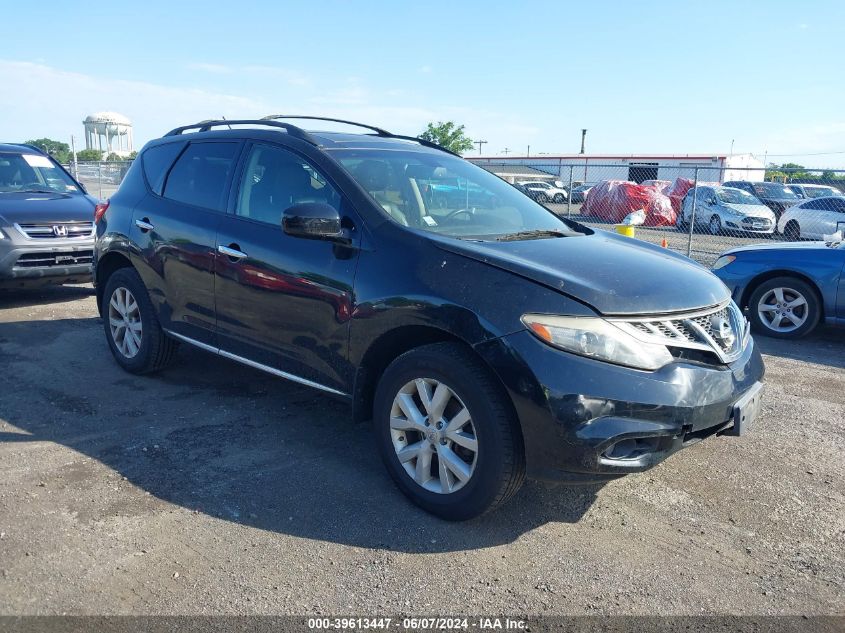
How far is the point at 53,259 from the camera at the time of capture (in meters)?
8.09

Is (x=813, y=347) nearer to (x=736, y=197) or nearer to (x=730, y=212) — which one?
(x=730, y=212)

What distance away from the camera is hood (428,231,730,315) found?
Result: 3219mm

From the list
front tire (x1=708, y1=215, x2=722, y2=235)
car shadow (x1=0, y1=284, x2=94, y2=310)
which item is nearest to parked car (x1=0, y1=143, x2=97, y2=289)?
car shadow (x1=0, y1=284, x2=94, y2=310)

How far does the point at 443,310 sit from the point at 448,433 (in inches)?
22.4

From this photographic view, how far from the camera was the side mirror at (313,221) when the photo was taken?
12.2 feet

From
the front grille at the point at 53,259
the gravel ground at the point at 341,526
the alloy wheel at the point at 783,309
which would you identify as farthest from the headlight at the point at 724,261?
the front grille at the point at 53,259

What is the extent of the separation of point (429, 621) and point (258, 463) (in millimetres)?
1654

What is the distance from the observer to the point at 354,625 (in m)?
2.69

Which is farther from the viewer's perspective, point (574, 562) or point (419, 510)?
point (419, 510)

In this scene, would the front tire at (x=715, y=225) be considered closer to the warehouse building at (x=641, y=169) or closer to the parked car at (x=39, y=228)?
the warehouse building at (x=641, y=169)

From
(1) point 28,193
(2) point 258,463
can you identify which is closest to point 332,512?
(2) point 258,463

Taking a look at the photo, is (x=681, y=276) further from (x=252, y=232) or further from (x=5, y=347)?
(x=5, y=347)

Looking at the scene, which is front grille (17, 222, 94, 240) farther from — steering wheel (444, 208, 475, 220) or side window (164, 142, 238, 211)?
steering wheel (444, 208, 475, 220)

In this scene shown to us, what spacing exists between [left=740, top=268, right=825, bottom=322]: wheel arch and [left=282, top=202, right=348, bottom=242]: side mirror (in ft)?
18.0
